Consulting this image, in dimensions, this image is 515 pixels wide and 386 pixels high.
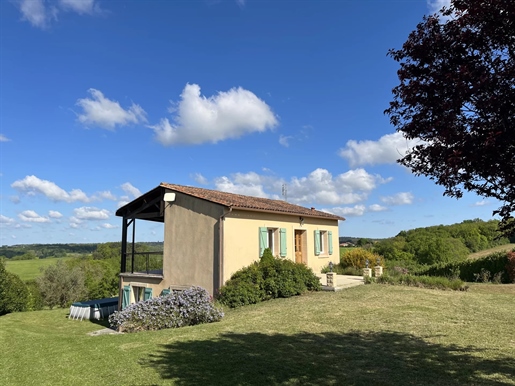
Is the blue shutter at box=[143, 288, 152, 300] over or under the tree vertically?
under

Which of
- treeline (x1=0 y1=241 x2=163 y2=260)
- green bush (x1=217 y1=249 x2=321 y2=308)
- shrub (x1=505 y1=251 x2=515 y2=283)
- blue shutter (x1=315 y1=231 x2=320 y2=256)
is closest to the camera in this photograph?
green bush (x1=217 y1=249 x2=321 y2=308)

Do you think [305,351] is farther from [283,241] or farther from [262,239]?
[283,241]

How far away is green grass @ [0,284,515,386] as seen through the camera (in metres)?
5.27

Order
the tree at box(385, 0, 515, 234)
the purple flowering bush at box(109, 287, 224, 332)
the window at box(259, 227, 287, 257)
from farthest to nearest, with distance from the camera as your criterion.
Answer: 1. the window at box(259, 227, 287, 257)
2. the purple flowering bush at box(109, 287, 224, 332)
3. the tree at box(385, 0, 515, 234)

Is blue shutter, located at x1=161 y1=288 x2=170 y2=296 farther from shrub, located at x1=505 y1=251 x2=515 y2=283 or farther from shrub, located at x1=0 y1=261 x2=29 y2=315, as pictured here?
shrub, located at x1=0 y1=261 x2=29 y2=315

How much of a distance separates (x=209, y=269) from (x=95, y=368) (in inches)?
312

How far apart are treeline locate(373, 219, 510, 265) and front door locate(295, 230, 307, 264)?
47.0 feet

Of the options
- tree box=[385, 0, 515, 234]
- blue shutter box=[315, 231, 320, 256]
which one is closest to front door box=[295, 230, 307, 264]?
blue shutter box=[315, 231, 320, 256]

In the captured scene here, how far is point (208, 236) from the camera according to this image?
1423 cm

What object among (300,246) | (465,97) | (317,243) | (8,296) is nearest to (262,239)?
(300,246)

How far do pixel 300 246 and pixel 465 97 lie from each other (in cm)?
1499

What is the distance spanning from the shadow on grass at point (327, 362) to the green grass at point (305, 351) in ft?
0.05

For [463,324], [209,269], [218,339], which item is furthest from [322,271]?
[218,339]

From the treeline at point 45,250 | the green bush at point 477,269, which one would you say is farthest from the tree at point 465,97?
the treeline at point 45,250
